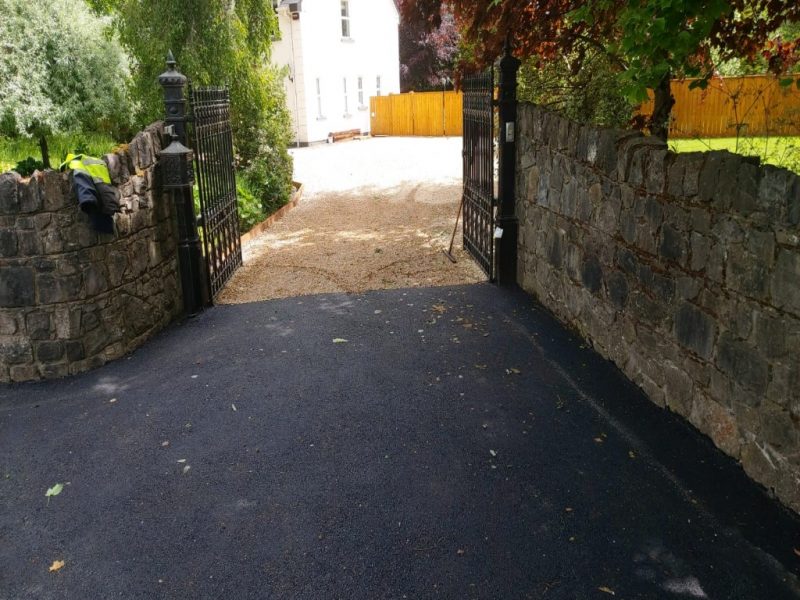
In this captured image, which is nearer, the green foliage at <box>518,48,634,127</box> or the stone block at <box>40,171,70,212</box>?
the stone block at <box>40,171,70,212</box>

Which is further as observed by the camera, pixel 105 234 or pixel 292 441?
pixel 105 234

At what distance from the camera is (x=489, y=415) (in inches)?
183

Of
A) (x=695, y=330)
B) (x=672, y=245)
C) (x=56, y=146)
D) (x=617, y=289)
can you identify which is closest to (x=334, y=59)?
(x=56, y=146)

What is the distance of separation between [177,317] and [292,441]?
3.12m

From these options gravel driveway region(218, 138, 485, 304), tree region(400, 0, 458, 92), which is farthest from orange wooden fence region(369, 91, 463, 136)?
gravel driveway region(218, 138, 485, 304)

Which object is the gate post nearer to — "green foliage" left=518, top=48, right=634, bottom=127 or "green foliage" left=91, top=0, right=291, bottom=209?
"green foliage" left=518, top=48, right=634, bottom=127

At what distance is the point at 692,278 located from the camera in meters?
4.16

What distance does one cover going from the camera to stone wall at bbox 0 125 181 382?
535 centimetres

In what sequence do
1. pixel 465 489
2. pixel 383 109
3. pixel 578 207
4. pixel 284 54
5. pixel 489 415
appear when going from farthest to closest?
pixel 383 109 < pixel 284 54 < pixel 578 207 < pixel 489 415 < pixel 465 489

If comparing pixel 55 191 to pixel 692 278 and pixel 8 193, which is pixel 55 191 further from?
pixel 692 278

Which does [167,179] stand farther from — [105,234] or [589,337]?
[589,337]

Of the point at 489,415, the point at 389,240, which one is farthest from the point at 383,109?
the point at 489,415

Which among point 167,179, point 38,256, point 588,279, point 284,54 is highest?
point 284,54

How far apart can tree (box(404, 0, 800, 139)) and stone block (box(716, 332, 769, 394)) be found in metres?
1.82
